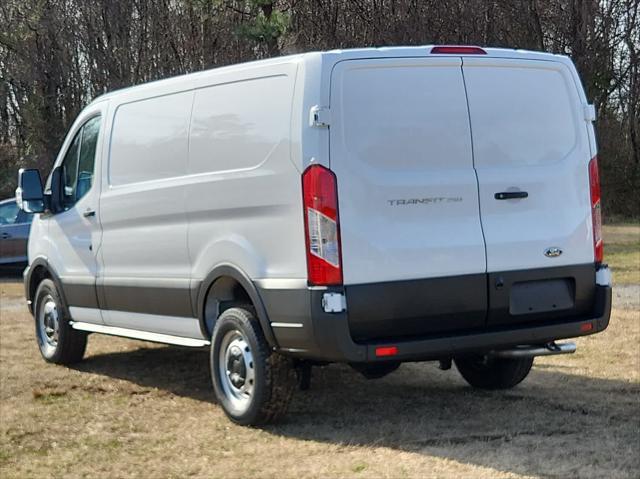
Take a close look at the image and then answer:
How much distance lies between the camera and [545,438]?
5.80 meters

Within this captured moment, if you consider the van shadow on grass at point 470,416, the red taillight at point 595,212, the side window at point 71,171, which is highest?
the side window at point 71,171

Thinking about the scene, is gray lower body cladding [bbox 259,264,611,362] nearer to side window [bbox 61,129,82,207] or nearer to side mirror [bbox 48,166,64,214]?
side window [bbox 61,129,82,207]

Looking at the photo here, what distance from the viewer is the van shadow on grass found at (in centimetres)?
544

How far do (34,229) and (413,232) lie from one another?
4.62 meters

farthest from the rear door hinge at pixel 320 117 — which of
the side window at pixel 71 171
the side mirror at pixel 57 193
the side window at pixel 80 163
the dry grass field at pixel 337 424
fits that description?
the side mirror at pixel 57 193

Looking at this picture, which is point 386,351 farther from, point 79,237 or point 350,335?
point 79,237

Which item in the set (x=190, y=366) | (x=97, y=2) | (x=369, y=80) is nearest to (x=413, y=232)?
(x=369, y=80)

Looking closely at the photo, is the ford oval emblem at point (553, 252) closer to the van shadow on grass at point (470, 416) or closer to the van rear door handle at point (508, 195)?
the van rear door handle at point (508, 195)

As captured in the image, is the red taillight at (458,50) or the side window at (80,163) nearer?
the red taillight at (458,50)

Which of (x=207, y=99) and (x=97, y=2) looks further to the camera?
A: (x=97, y=2)

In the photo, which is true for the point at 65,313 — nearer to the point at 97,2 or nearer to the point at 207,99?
the point at 207,99

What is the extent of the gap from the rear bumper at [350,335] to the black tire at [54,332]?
10.8 ft

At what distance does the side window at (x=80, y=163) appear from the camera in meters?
8.13

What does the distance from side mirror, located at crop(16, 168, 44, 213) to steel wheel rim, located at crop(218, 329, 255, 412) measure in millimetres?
2989
